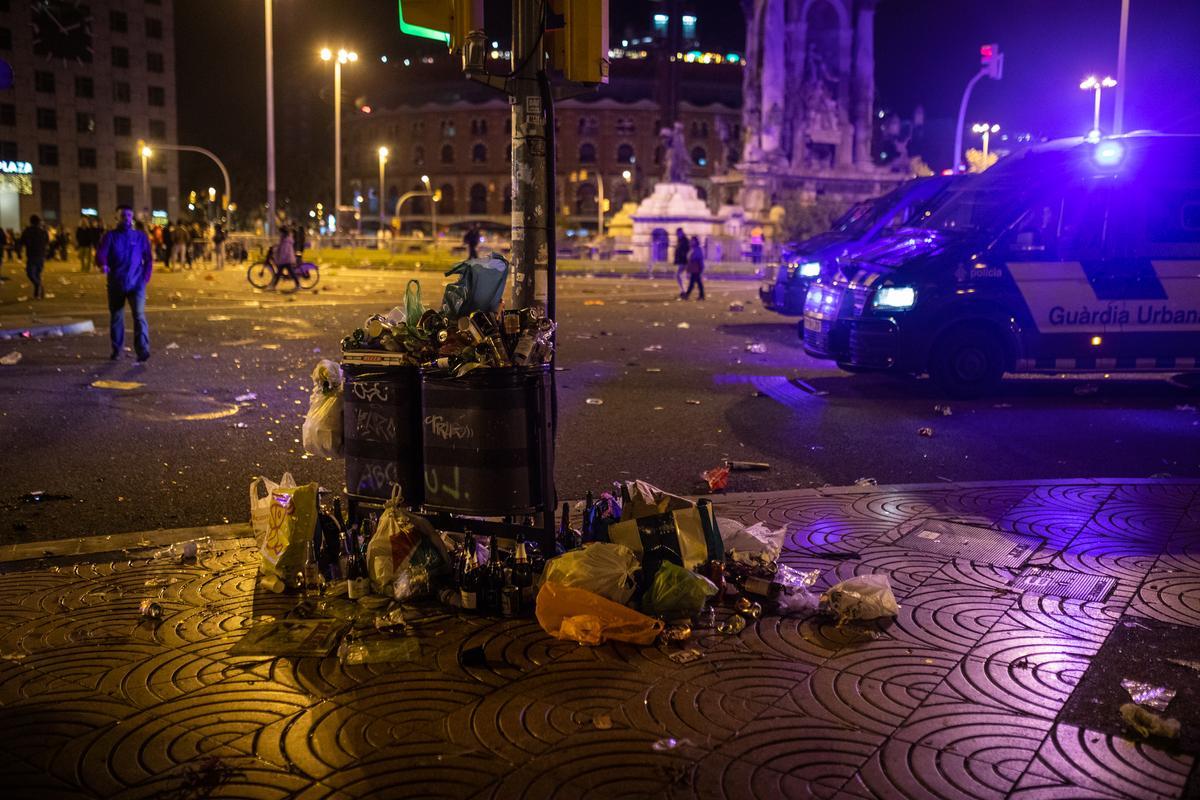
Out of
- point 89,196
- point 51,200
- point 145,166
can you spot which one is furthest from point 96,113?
point 145,166

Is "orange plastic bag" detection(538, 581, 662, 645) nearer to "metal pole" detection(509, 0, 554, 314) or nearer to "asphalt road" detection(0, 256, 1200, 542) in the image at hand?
"metal pole" detection(509, 0, 554, 314)

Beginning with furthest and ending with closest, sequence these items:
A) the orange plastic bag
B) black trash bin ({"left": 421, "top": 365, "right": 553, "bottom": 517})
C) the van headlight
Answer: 1. the van headlight
2. black trash bin ({"left": 421, "top": 365, "right": 553, "bottom": 517})
3. the orange plastic bag

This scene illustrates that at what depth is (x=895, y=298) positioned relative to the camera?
39.2ft

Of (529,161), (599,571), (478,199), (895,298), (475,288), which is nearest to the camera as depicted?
(599,571)

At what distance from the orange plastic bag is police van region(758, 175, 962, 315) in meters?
12.7

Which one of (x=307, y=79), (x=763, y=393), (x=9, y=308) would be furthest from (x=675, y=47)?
(x=307, y=79)

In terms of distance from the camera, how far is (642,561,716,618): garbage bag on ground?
4746 mm

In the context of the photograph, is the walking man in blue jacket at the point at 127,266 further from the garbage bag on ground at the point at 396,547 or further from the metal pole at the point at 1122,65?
the metal pole at the point at 1122,65

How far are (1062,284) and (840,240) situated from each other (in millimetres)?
7059

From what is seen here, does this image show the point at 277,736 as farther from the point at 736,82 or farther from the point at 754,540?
the point at 736,82

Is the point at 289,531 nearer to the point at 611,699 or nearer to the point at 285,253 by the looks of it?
→ the point at 611,699

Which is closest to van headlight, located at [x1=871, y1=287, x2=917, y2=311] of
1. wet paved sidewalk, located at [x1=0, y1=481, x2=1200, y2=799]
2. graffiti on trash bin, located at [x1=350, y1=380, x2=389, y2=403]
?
wet paved sidewalk, located at [x1=0, y1=481, x2=1200, y2=799]

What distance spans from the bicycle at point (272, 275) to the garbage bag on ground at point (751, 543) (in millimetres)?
25094

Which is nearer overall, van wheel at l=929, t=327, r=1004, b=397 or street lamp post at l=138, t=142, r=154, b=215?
van wheel at l=929, t=327, r=1004, b=397
